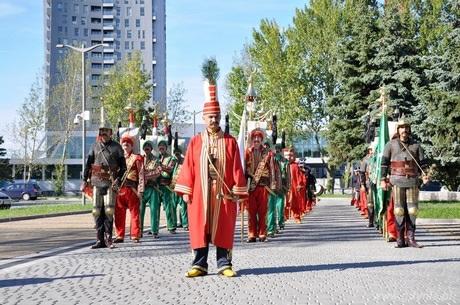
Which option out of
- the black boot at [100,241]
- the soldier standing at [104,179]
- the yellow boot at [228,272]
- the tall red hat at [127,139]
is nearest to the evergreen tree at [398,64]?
the tall red hat at [127,139]

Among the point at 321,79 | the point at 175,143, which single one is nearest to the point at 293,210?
the point at 175,143

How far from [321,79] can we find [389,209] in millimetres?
47216

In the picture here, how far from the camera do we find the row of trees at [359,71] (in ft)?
91.4

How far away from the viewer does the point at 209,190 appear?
9891 millimetres

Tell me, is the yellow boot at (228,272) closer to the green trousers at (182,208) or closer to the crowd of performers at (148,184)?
the crowd of performers at (148,184)

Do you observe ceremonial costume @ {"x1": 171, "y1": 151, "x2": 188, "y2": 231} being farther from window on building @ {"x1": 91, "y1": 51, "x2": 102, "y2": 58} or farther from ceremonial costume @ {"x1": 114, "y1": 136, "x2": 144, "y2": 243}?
window on building @ {"x1": 91, "y1": 51, "x2": 102, "y2": 58}

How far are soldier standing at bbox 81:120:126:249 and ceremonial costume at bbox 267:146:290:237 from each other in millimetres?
3231

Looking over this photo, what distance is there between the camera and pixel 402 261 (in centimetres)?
1128

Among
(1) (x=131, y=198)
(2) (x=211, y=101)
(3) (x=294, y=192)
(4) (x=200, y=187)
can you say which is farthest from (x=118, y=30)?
(4) (x=200, y=187)

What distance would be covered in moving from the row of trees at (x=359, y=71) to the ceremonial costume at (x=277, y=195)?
4401 mm

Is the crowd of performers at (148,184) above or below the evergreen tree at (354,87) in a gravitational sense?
below

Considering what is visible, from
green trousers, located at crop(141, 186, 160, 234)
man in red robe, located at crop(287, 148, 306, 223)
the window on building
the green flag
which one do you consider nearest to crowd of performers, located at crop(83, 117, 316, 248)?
green trousers, located at crop(141, 186, 160, 234)

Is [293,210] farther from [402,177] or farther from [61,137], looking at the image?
[61,137]

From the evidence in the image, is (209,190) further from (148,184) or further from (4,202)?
(4,202)
